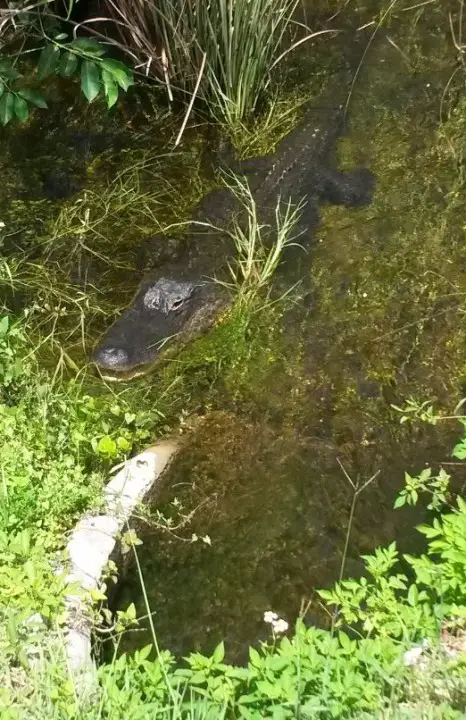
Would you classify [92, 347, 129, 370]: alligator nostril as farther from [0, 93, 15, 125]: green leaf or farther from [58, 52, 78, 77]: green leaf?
[58, 52, 78, 77]: green leaf

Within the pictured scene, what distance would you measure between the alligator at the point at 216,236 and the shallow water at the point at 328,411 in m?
0.13

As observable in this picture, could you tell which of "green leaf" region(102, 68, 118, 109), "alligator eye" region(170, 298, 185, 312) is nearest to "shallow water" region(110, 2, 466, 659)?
"alligator eye" region(170, 298, 185, 312)

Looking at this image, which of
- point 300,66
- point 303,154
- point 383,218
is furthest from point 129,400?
point 300,66

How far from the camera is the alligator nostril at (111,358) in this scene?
3169mm

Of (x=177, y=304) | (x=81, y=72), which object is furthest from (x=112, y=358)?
(x=81, y=72)

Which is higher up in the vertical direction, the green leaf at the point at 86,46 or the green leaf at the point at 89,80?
the green leaf at the point at 86,46

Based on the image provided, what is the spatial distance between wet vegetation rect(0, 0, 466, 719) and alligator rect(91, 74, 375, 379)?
80 millimetres

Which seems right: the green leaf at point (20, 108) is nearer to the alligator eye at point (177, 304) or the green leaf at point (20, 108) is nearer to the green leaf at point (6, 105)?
the green leaf at point (6, 105)

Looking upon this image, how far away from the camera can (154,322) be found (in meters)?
3.38

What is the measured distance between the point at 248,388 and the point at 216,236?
1.06 metres

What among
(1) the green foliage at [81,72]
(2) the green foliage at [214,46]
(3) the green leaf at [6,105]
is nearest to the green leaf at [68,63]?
(1) the green foliage at [81,72]

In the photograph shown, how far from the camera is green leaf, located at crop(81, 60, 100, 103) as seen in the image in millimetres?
2525

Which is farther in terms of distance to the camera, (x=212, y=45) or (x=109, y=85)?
(x=212, y=45)

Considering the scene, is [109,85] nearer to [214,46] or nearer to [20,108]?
[20,108]
